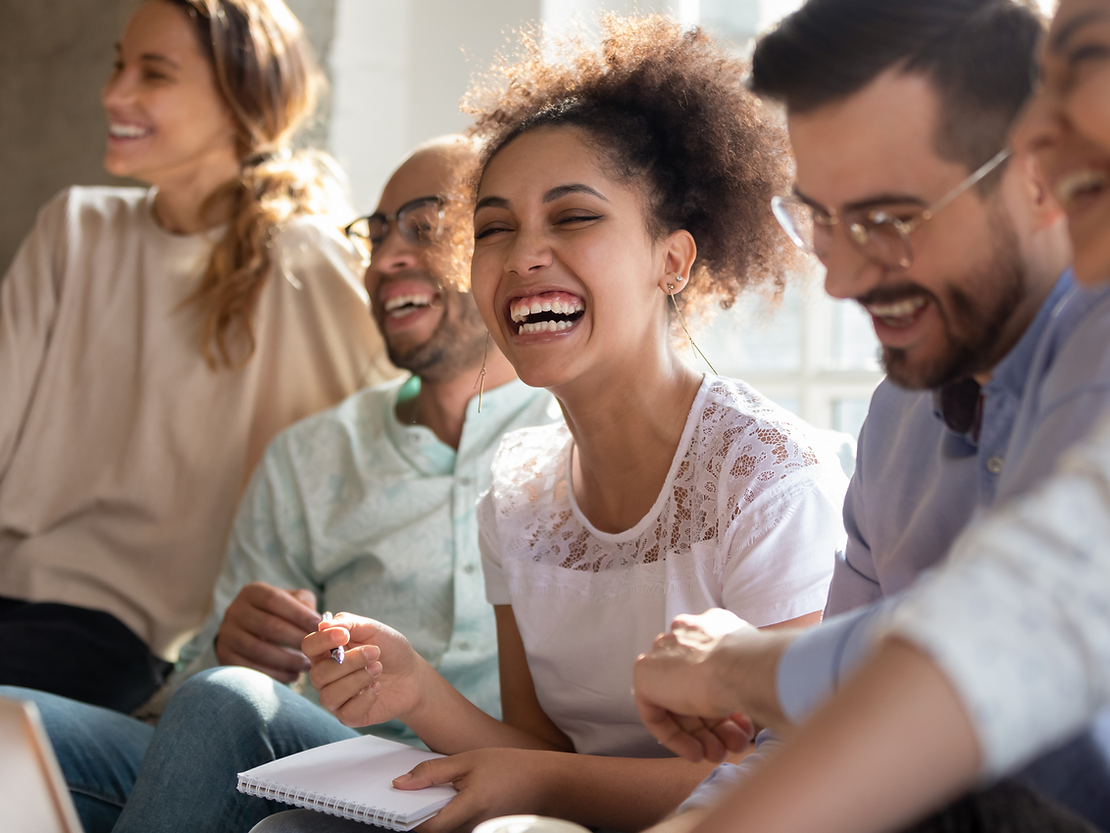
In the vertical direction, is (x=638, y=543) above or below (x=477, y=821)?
above

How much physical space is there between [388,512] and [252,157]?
0.93 metres

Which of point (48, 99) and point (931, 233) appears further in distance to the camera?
point (48, 99)

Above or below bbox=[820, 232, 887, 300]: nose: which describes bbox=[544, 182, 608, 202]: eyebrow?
above

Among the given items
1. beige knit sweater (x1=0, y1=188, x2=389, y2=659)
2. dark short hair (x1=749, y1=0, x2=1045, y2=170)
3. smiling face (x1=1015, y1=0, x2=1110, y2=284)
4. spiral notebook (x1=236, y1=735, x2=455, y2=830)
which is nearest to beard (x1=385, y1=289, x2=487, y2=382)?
beige knit sweater (x1=0, y1=188, x2=389, y2=659)

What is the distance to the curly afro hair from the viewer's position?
4.70 ft

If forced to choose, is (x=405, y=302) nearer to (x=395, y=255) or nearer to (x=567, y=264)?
→ (x=395, y=255)

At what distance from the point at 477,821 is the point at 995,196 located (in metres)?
0.81

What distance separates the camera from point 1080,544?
0.54 m

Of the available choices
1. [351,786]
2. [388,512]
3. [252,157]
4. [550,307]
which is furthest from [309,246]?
[351,786]

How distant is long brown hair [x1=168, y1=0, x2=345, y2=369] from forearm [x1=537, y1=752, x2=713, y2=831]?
126 cm

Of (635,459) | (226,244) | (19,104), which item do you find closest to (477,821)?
(635,459)

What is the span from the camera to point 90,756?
1.54 m

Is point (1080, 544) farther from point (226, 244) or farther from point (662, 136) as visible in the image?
point (226, 244)

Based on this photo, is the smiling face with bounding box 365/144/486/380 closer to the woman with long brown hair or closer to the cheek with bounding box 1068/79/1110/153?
the woman with long brown hair
